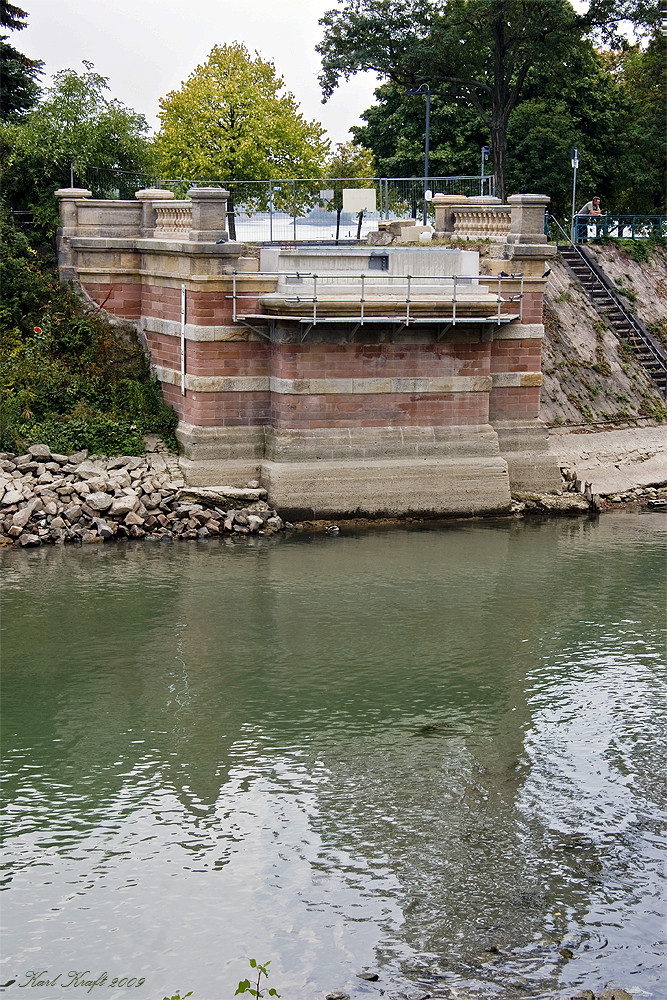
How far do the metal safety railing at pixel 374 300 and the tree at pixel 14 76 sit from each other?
1344 centimetres

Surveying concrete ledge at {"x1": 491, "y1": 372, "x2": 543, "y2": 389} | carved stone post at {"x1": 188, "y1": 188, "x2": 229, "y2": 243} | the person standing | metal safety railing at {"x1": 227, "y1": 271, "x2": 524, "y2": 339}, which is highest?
the person standing

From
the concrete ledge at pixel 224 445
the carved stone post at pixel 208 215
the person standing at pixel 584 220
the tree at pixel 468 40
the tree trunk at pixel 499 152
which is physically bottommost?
the concrete ledge at pixel 224 445

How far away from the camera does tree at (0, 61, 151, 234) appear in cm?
2848

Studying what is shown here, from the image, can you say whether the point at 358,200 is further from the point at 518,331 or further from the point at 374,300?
the point at 374,300

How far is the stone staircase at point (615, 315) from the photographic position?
31812 mm

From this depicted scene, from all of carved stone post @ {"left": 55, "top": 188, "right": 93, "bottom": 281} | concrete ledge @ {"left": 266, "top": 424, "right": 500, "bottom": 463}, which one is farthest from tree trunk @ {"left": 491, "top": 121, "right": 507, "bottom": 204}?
concrete ledge @ {"left": 266, "top": 424, "right": 500, "bottom": 463}

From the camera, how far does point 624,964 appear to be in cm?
1028

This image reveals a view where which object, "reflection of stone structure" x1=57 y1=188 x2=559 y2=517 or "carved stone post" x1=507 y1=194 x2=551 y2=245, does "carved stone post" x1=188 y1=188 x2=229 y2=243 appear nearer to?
"reflection of stone structure" x1=57 y1=188 x2=559 y2=517

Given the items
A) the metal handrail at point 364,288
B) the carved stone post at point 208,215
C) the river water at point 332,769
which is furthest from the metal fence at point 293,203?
the river water at point 332,769

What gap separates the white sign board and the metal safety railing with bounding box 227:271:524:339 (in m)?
5.47

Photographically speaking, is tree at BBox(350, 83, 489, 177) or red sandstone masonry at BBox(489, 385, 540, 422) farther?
tree at BBox(350, 83, 489, 177)

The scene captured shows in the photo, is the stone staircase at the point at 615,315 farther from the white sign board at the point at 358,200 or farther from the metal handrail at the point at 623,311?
the white sign board at the point at 358,200

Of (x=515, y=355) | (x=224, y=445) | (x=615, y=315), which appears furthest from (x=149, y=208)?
(x=615, y=315)

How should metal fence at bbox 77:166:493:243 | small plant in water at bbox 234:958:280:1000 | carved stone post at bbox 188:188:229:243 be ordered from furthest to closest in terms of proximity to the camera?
metal fence at bbox 77:166:493:243
carved stone post at bbox 188:188:229:243
small plant in water at bbox 234:958:280:1000
